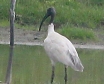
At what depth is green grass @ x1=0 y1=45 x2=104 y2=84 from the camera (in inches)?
436

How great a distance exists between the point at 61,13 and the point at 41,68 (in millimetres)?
6645

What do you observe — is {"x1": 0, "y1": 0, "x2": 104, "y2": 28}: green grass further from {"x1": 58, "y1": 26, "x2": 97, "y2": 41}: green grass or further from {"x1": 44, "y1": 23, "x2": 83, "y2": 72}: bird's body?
{"x1": 44, "y1": 23, "x2": 83, "y2": 72}: bird's body

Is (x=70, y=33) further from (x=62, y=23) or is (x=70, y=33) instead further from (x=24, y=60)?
(x=24, y=60)

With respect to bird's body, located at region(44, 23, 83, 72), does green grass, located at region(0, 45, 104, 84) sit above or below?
below

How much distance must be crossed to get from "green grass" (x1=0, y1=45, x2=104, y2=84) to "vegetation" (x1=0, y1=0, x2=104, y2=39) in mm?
2932

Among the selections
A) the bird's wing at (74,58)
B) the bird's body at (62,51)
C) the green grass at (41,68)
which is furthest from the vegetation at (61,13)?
the bird's wing at (74,58)

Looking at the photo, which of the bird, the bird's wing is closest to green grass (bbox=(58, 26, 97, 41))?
the bird

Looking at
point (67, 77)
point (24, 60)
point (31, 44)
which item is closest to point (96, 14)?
point (31, 44)

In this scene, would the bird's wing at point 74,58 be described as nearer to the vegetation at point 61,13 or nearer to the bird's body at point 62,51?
the bird's body at point 62,51

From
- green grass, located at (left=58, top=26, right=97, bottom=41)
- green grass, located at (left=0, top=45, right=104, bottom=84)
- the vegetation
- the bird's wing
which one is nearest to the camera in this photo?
the bird's wing

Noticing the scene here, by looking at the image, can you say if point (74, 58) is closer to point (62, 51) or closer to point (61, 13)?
point (62, 51)

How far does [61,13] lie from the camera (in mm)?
18797

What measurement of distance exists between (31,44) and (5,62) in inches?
153

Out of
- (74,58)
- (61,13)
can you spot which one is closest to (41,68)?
(74,58)
